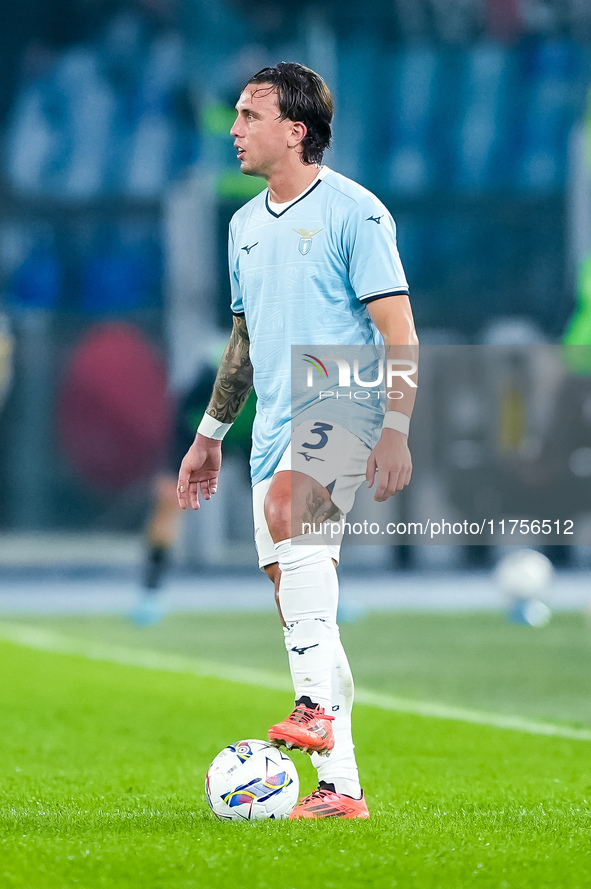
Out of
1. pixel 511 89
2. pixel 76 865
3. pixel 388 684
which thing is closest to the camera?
pixel 76 865

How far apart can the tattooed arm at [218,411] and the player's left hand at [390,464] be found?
1.94 ft

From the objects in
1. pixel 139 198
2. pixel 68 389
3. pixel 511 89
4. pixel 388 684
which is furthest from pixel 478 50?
pixel 388 684

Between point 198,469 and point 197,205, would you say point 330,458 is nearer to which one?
point 198,469

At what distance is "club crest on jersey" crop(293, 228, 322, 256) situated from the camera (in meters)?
3.15

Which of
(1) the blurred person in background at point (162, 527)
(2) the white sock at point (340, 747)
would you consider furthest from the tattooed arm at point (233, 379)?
(1) the blurred person in background at point (162, 527)

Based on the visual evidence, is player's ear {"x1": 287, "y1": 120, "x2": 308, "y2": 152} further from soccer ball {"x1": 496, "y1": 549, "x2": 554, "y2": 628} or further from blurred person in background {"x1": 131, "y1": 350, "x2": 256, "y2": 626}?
soccer ball {"x1": 496, "y1": 549, "x2": 554, "y2": 628}

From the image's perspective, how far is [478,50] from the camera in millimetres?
16000

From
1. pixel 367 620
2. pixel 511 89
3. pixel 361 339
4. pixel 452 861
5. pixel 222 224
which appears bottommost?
pixel 367 620

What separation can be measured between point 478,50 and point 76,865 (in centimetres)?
1481

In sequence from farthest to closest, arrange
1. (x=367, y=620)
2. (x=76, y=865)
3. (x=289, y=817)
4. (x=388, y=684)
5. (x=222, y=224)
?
(x=222, y=224)
(x=367, y=620)
(x=388, y=684)
(x=289, y=817)
(x=76, y=865)

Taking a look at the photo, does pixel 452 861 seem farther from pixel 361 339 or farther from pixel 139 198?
pixel 139 198

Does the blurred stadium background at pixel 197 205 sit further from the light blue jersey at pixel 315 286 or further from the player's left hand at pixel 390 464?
the player's left hand at pixel 390 464

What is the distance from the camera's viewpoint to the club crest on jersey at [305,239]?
3.15 meters

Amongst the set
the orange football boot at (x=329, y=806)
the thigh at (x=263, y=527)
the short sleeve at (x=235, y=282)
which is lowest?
the orange football boot at (x=329, y=806)
